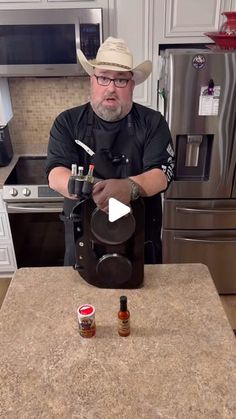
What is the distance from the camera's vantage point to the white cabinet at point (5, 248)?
2.45m

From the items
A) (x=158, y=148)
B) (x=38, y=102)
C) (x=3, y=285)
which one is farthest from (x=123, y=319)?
(x=38, y=102)

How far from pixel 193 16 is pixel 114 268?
5.66ft

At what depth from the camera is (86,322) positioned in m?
0.99

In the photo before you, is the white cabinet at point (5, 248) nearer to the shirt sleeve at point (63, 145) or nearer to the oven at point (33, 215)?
the oven at point (33, 215)

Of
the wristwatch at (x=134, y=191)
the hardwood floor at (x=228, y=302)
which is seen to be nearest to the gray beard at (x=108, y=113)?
the wristwatch at (x=134, y=191)

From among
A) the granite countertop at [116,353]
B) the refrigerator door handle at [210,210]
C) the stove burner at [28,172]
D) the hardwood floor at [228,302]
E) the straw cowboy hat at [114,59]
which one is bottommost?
the hardwood floor at [228,302]

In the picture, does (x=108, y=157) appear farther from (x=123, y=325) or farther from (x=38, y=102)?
(x=38, y=102)

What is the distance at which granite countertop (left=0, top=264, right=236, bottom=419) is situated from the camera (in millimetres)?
833

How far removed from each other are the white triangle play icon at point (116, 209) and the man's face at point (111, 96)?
575 mm

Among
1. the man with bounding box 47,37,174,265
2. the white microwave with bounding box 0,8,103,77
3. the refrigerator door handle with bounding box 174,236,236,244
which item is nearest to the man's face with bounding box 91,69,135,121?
the man with bounding box 47,37,174,265

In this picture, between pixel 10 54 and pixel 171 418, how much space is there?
6.75 ft

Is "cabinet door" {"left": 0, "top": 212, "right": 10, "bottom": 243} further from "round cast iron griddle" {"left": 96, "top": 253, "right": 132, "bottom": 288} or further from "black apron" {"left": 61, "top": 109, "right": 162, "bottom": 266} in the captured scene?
"round cast iron griddle" {"left": 96, "top": 253, "right": 132, "bottom": 288}

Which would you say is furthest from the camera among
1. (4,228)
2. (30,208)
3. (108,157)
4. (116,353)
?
(4,228)

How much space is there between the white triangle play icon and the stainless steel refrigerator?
1.23 meters
